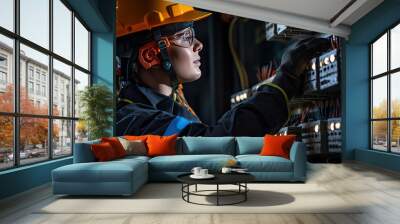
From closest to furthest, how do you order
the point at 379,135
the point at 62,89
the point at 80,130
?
the point at 62,89 → the point at 80,130 → the point at 379,135

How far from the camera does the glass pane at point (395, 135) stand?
741 cm

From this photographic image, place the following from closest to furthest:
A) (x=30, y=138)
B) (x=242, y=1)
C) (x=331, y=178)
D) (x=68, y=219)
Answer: (x=68, y=219) → (x=30, y=138) → (x=331, y=178) → (x=242, y=1)

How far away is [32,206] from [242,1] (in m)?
5.82

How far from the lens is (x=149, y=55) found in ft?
29.4

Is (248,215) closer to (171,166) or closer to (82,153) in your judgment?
Result: (171,166)

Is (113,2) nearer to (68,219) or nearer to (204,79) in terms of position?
(204,79)

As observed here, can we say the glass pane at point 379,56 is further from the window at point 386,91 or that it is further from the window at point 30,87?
the window at point 30,87

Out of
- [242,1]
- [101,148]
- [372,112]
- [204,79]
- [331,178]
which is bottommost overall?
[331,178]

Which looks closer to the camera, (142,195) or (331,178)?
(142,195)

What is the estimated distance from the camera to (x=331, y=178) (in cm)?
626

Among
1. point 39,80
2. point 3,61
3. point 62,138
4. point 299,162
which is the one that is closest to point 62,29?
point 39,80

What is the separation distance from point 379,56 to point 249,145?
4249 mm

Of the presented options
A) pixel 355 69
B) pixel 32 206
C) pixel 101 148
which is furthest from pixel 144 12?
pixel 32 206

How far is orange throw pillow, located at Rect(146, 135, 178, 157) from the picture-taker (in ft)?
20.8
